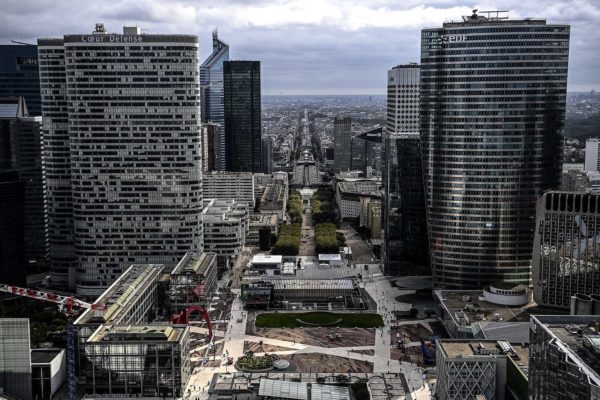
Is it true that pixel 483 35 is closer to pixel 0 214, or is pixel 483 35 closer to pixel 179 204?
pixel 179 204

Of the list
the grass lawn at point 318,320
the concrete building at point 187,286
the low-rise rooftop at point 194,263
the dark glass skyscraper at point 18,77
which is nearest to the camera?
the grass lawn at point 318,320

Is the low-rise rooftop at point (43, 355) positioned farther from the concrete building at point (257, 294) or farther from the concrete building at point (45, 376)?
the concrete building at point (257, 294)

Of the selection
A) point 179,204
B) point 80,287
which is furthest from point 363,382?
point 80,287

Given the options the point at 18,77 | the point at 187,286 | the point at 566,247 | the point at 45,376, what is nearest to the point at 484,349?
the point at 566,247

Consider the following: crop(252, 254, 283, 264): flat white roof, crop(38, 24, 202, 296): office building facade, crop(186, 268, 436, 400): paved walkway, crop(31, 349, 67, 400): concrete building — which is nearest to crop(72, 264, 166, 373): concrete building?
crop(31, 349, 67, 400): concrete building

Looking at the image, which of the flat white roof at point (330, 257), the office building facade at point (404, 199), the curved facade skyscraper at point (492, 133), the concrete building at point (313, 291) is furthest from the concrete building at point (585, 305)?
the flat white roof at point (330, 257)

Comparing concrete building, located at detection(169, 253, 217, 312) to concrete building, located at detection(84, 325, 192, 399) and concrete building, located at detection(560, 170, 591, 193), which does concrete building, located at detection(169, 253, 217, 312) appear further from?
concrete building, located at detection(560, 170, 591, 193)
